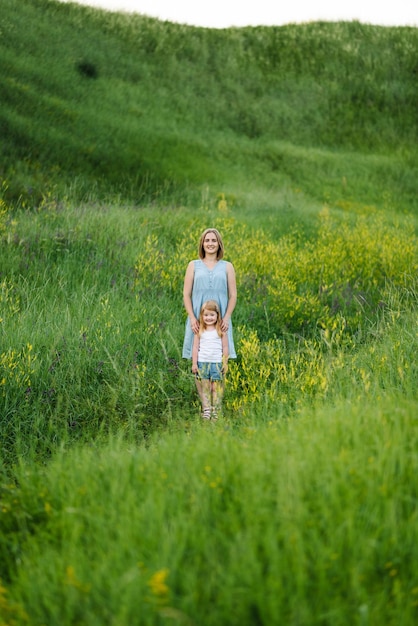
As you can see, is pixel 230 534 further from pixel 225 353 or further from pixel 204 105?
pixel 204 105

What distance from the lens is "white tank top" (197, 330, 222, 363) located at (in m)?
5.25

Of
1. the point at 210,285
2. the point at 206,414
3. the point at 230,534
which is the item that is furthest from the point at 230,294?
the point at 230,534

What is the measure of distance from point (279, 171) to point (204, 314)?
561 inches

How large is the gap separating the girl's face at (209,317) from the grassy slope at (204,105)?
7555 millimetres

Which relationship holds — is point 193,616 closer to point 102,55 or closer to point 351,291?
point 351,291

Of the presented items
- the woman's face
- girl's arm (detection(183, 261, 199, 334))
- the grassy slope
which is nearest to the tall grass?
girl's arm (detection(183, 261, 199, 334))

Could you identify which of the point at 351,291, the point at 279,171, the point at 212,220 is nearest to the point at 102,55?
the point at 279,171

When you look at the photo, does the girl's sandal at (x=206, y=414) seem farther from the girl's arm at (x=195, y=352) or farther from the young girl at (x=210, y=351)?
the girl's arm at (x=195, y=352)

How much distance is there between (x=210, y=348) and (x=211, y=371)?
0.21 meters

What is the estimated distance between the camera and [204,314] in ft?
17.4

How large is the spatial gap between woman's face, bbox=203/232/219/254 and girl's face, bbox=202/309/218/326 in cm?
67

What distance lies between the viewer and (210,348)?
5.27 meters

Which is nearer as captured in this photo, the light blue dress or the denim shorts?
the denim shorts

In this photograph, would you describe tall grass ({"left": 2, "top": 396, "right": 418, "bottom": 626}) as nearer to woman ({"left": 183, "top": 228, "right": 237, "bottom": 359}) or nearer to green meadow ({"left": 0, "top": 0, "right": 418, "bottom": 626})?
green meadow ({"left": 0, "top": 0, "right": 418, "bottom": 626})
